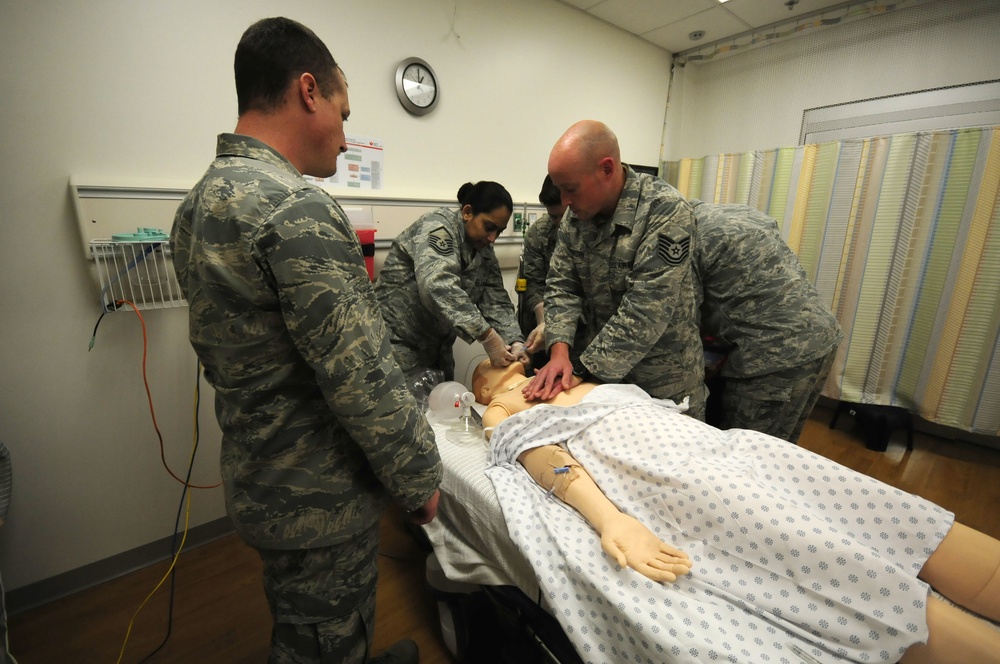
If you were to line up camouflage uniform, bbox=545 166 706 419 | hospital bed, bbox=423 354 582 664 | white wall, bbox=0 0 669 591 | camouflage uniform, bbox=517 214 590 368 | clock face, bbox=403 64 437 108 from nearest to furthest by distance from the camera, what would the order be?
hospital bed, bbox=423 354 582 664
white wall, bbox=0 0 669 591
camouflage uniform, bbox=545 166 706 419
clock face, bbox=403 64 437 108
camouflage uniform, bbox=517 214 590 368

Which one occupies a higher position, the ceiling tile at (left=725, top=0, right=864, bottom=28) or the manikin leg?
the ceiling tile at (left=725, top=0, right=864, bottom=28)

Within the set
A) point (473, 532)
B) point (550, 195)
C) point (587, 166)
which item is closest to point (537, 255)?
point (550, 195)

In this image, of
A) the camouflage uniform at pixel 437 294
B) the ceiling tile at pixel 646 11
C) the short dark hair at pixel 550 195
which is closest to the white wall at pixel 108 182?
the camouflage uniform at pixel 437 294

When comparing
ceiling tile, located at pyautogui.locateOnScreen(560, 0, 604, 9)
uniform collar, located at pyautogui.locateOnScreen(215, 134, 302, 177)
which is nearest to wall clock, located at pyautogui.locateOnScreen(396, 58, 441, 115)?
ceiling tile, located at pyautogui.locateOnScreen(560, 0, 604, 9)

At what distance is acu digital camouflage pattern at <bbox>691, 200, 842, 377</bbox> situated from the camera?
1697mm

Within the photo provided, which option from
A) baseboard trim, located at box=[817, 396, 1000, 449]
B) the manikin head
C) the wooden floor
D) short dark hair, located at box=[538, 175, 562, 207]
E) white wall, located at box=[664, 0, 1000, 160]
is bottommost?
the wooden floor

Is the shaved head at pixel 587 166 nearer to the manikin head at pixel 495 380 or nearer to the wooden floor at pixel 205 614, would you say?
the manikin head at pixel 495 380

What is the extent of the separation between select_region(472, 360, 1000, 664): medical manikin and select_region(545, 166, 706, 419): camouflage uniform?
0.45 metres

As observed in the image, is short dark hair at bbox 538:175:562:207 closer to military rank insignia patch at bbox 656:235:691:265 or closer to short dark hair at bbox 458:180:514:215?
short dark hair at bbox 458:180:514:215

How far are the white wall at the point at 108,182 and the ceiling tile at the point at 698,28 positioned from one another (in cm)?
171

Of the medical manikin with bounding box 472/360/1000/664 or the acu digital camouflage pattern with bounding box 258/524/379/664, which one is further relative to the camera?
the acu digital camouflage pattern with bounding box 258/524/379/664

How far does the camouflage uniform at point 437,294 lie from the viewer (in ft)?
5.42

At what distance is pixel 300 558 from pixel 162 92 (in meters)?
1.67

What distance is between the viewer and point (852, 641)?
2.71 feet
